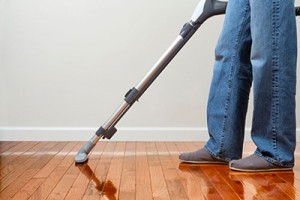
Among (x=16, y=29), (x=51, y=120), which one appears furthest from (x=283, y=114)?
(x=16, y=29)

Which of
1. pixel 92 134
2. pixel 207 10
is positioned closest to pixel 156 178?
pixel 207 10

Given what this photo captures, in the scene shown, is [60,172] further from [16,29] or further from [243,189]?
[16,29]

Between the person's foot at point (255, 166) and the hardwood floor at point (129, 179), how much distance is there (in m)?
0.03

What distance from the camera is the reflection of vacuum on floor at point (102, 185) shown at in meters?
0.90

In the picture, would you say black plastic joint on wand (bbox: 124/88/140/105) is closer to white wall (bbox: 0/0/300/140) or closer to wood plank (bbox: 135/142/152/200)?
wood plank (bbox: 135/142/152/200)

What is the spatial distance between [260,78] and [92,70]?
39.5 inches

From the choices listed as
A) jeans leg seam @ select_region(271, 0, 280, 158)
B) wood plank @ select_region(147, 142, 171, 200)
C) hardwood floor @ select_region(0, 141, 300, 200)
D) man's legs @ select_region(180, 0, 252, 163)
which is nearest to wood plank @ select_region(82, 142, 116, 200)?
hardwood floor @ select_region(0, 141, 300, 200)

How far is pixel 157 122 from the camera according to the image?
1970 mm

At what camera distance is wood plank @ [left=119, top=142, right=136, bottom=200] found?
90 centimetres

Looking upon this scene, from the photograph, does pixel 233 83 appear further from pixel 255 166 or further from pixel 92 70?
pixel 92 70

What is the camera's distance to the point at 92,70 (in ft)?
6.42

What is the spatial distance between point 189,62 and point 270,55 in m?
0.86

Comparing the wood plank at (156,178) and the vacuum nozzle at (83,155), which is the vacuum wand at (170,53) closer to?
the vacuum nozzle at (83,155)

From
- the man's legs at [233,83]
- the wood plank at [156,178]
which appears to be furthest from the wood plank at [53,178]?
the man's legs at [233,83]
